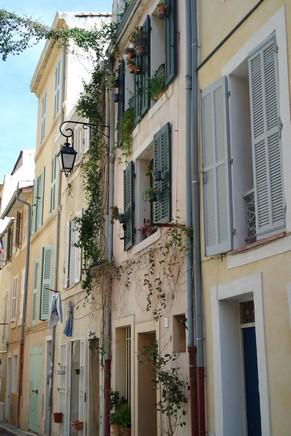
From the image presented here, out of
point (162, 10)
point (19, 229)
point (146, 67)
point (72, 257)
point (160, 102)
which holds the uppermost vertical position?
point (19, 229)

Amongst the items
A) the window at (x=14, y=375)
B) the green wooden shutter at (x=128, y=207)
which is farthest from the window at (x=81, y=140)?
the window at (x=14, y=375)

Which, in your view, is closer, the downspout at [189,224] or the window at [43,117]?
the downspout at [189,224]

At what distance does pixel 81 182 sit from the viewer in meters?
14.8

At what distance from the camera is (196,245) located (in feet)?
26.3

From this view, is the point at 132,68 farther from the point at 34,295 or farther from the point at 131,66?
the point at 34,295

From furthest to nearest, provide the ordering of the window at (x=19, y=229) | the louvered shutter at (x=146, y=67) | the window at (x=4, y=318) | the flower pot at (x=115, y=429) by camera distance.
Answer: the window at (x=4, y=318) → the window at (x=19, y=229) → the louvered shutter at (x=146, y=67) → the flower pot at (x=115, y=429)

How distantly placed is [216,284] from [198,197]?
123 centimetres

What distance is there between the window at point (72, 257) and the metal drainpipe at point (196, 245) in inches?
270

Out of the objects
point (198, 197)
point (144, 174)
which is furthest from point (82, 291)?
point (198, 197)

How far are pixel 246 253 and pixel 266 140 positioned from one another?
4.01ft

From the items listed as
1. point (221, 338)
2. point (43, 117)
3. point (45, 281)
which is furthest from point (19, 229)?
point (221, 338)

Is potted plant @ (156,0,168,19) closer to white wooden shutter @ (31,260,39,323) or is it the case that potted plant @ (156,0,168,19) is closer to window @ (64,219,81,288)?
window @ (64,219,81,288)

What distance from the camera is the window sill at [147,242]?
31.2ft

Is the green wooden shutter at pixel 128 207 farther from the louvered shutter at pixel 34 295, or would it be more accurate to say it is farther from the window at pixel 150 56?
the louvered shutter at pixel 34 295
